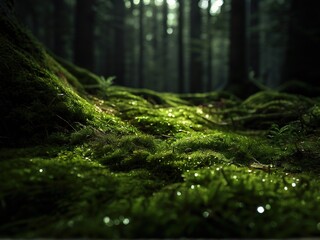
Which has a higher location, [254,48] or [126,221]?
[254,48]

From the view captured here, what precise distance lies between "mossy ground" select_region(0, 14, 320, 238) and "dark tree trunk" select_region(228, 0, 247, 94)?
628 cm

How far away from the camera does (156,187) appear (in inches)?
92.7

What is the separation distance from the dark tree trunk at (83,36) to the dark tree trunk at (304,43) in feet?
24.6

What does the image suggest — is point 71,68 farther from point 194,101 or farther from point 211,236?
point 211,236

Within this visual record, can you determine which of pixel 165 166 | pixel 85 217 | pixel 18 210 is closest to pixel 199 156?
pixel 165 166

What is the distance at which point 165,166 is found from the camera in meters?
2.69

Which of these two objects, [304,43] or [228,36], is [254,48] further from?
[304,43]

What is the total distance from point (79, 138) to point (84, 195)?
3.49 ft

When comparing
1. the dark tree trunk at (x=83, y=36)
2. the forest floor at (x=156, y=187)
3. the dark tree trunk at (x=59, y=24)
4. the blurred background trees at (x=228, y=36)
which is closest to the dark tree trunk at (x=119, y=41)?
the blurred background trees at (x=228, y=36)

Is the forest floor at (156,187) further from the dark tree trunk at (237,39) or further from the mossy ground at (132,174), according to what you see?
the dark tree trunk at (237,39)

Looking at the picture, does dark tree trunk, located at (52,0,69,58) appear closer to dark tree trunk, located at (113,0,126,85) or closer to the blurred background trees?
the blurred background trees

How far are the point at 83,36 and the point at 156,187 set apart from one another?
1118 centimetres

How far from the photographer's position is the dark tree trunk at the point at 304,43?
8.98m

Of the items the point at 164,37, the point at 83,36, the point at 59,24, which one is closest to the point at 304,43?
the point at 83,36
